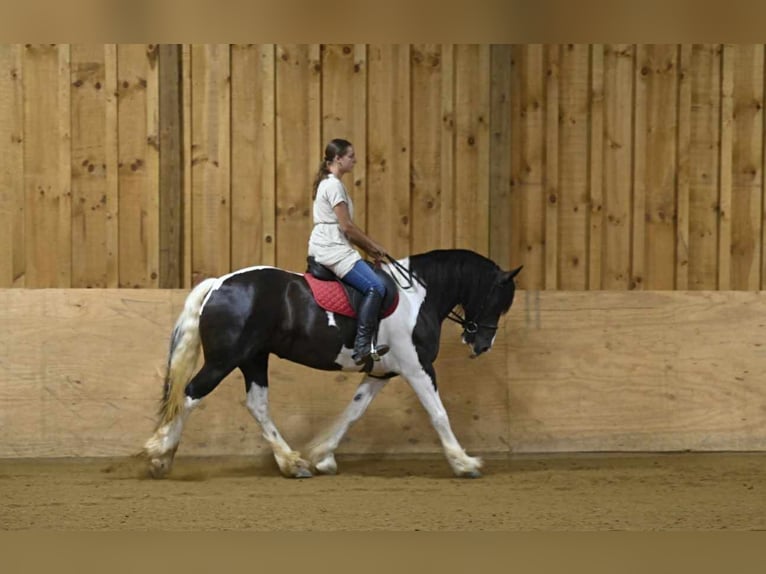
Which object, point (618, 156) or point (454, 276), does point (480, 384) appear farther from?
point (618, 156)

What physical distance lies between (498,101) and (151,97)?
256 cm

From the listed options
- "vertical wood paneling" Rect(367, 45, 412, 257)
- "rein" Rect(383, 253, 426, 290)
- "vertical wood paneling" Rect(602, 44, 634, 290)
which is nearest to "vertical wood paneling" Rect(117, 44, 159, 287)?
"vertical wood paneling" Rect(367, 45, 412, 257)

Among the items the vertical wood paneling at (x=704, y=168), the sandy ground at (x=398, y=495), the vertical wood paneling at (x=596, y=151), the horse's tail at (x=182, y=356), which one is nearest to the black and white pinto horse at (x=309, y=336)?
the horse's tail at (x=182, y=356)

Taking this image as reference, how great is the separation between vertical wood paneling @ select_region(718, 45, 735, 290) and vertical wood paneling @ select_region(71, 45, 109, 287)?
14.9ft

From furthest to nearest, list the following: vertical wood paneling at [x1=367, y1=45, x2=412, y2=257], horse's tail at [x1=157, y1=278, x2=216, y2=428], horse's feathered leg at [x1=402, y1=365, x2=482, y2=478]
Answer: vertical wood paneling at [x1=367, y1=45, x2=412, y2=257] → horse's feathered leg at [x1=402, y1=365, x2=482, y2=478] → horse's tail at [x1=157, y1=278, x2=216, y2=428]

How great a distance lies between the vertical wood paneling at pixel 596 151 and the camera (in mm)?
8672

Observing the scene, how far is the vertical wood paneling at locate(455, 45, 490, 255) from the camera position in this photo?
8617 millimetres

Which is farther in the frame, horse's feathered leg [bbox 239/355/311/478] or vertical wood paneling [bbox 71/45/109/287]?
vertical wood paneling [bbox 71/45/109/287]

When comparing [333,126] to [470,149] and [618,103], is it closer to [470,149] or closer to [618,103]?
[470,149]

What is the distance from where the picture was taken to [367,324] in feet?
23.8

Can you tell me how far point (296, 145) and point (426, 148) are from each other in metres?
0.97

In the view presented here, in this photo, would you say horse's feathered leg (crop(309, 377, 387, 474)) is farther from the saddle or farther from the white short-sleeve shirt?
the white short-sleeve shirt

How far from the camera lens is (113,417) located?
27.1 feet

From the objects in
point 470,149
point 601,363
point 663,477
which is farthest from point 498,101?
point 663,477
